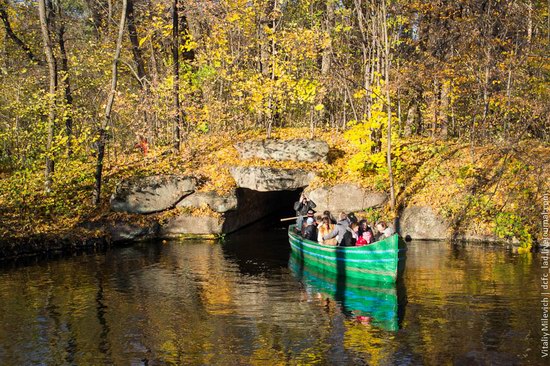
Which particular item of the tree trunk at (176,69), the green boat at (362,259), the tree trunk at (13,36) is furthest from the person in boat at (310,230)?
the tree trunk at (13,36)

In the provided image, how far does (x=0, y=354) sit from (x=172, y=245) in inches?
470

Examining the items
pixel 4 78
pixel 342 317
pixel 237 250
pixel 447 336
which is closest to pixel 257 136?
pixel 237 250

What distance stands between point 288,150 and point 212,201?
401cm

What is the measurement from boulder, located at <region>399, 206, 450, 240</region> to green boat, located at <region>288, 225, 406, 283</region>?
227 inches

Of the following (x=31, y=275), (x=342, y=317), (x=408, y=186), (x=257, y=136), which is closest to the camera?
(x=342, y=317)

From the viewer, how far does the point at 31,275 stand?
18250 mm

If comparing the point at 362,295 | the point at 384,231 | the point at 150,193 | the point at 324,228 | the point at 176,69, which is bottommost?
the point at 362,295

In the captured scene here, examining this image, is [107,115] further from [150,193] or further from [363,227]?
[363,227]

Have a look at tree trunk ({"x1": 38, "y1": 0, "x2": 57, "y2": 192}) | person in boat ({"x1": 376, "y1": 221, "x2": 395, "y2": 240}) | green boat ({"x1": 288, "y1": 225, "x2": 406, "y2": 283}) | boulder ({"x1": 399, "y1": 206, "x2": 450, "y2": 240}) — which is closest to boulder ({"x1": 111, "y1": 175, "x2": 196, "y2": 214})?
tree trunk ({"x1": 38, "y1": 0, "x2": 57, "y2": 192})

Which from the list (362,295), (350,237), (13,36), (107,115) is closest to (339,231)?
(350,237)

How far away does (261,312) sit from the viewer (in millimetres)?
13844

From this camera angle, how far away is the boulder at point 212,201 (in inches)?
962

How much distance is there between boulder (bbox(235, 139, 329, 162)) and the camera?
2550 cm

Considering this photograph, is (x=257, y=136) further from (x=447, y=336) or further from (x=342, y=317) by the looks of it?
(x=447, y=336)
